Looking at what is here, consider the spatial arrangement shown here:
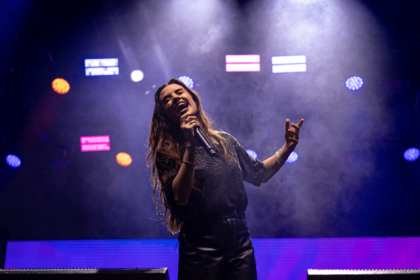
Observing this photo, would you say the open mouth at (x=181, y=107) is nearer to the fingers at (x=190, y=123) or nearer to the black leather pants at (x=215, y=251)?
the fingers at (x=190, y=123)

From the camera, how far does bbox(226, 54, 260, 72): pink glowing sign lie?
3762 mm

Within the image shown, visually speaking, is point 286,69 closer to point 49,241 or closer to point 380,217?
point 380,217

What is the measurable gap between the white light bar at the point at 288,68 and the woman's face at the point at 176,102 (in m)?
2.76

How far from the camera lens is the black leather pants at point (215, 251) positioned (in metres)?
0.98

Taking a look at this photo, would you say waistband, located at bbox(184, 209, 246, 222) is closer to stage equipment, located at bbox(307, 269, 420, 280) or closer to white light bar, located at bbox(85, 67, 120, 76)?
stage equipment, located at bbox(307, 269, 420, 280)

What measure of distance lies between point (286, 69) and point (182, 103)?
2886 mm

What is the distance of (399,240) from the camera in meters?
3.50

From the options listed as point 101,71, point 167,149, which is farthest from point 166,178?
point 101,71

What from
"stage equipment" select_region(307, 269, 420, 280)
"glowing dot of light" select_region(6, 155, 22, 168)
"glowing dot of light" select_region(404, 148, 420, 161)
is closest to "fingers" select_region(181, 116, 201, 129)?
"stage equipment" select_region(307, 269, 420, 280)

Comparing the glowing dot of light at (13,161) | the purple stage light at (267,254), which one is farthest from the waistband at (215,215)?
the glowing dot of light at (13,161)

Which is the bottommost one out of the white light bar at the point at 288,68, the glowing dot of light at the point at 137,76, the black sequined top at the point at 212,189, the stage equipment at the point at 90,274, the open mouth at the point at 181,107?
the stage equipment at the point at 90,274

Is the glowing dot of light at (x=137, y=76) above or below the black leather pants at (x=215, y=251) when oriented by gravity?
above

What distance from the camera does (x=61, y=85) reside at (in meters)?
3.92

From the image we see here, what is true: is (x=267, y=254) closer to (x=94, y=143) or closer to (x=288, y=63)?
(x=288, y=63)
